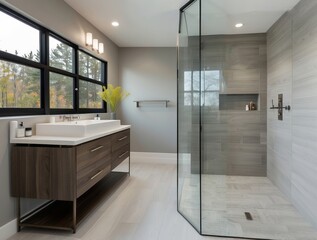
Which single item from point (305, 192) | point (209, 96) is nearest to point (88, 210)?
point (209, 96)

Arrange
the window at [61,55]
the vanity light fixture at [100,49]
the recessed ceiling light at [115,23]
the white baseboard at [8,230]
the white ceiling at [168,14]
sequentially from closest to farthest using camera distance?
1. the white baseboard at [8,230]
2. the white ceiling at [168,14]
3. the window at [61,55]
4. the recessed ceiling light at [115,23]
5. the vanity light fixture at [100,49]

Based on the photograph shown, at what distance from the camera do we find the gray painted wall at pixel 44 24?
6.40 feet

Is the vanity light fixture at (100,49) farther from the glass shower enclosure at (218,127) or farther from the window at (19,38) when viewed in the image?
the glass shower enclosure at (218,127)

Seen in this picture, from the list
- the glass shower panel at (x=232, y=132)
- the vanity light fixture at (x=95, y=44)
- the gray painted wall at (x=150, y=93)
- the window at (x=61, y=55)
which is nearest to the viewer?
the glass shower panel at (x=232, y=132)

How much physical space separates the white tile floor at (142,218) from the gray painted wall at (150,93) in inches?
60.0

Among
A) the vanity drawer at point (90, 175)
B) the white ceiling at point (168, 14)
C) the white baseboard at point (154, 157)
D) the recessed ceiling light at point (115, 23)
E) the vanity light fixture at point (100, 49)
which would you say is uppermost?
the recessed ceiling light at point (115, 23)

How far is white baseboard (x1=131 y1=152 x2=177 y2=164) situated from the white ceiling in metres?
2.39

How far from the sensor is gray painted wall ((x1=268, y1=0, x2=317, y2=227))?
220cm

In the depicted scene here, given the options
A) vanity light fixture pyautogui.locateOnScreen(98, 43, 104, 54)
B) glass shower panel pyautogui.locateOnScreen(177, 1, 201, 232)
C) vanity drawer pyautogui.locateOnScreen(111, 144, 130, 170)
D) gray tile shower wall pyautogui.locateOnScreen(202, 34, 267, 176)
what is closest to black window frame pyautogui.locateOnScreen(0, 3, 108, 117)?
A: vanity light fixture pyautogui.locateOnScreen(98, 43, 104, 54)

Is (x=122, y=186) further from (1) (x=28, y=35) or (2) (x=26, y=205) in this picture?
(1) (x=28, y=35)

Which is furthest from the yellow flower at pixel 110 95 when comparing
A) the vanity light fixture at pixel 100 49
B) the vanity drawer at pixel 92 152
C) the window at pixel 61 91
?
the vanity drawer at pixel 92 152

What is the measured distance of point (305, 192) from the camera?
2.35m

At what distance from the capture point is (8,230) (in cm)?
198

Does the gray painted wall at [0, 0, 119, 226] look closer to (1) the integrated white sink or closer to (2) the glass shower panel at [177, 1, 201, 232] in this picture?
(1) the integrated white sink
